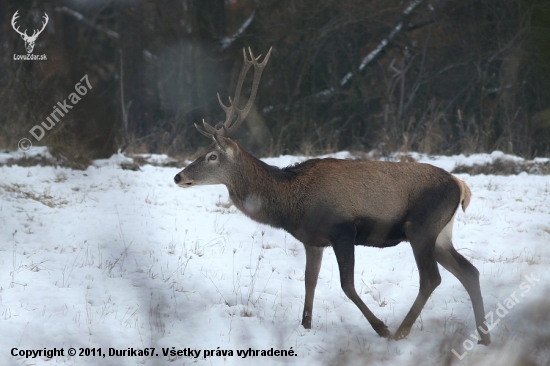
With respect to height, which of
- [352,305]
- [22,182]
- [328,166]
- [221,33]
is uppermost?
[221,33]

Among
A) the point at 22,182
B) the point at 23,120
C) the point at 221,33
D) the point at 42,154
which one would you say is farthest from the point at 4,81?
the point at 221,33

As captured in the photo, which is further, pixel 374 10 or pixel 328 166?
pixel 374 10


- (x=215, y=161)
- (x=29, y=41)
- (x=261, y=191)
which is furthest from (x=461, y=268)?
(x=29, y=41)

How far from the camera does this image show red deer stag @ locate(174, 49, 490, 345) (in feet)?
16.7

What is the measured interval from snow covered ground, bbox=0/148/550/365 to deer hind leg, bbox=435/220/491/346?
7.8 inches

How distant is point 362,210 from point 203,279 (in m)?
1.73

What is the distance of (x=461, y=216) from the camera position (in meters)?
8.34

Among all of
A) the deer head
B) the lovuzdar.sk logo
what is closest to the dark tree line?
the lovuzdar.sk logo

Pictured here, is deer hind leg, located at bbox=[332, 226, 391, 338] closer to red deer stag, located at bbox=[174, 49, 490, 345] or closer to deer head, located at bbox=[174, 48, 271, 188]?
red deer stag, located at bbox=[174, 49, 490, 345]

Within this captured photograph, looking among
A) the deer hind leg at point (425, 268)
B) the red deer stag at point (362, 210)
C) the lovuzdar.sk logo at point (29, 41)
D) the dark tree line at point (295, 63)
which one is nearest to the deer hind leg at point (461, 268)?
the red deer stag at point (362, 210)

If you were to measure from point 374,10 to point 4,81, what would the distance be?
961cm

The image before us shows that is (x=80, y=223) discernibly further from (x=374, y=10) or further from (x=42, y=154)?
(x=374, y=10)

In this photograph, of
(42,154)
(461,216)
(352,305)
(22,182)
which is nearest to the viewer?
(352,305)

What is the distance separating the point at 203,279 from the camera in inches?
238
